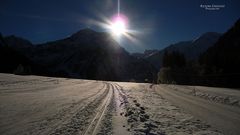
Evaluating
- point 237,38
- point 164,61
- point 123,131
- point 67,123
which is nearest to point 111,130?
point 123,131

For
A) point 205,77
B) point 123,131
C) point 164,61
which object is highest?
point 164,61

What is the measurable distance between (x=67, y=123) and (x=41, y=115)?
1.49 metres

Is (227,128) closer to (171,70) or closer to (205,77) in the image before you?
(205,77)

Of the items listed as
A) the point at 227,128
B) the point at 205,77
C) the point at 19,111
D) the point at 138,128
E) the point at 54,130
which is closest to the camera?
the point at 54,130

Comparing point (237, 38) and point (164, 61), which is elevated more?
point (237, 38)

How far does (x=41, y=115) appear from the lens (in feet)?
26.1

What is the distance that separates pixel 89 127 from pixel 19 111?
3151mm

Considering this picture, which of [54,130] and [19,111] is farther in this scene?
[19,111]

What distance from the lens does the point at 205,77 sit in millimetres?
65562

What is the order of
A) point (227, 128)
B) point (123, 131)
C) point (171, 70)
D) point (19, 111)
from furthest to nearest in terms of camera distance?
point (171, 70), point (19, 111), point (227, 128), point (123, 131)

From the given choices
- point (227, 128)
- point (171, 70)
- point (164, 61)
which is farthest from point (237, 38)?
point (227, 128)

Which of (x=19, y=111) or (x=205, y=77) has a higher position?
(x=205, y=77)

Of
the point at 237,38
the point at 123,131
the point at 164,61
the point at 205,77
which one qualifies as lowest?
the point at 123,131

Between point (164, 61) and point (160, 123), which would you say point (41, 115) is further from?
point (164, 61)
